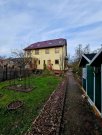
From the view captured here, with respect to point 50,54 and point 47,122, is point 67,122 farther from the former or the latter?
point 50,54

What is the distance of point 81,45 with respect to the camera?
126ft

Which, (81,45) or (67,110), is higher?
(81,45)

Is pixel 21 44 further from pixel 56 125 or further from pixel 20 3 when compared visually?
pixel 56 125

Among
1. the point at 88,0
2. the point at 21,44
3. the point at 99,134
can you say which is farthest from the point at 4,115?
the point at 21,44

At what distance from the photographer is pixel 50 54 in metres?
39.0

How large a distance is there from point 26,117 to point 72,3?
8451mm

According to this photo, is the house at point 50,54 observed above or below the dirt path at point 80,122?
above

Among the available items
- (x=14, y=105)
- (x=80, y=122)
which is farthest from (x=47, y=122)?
(x=14, y=105)

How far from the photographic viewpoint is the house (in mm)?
37500

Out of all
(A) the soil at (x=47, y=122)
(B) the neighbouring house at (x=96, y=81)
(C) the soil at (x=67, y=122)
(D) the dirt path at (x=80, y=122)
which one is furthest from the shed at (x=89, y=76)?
(A) the soil at (x=47, y=122)

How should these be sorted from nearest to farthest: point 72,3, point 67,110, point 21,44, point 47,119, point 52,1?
point 47,119
point 67,110
point 72,3
point 52,1
point 21,44

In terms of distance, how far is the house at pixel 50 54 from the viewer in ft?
123

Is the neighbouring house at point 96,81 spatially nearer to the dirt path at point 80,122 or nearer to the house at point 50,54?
the dirt path at point 80,122

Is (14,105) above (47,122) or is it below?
above
